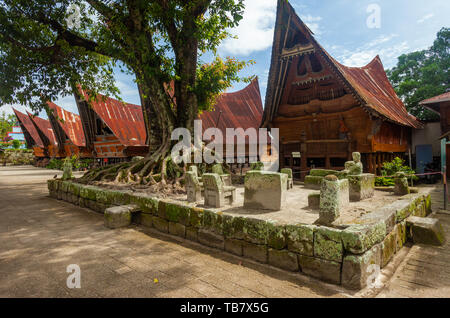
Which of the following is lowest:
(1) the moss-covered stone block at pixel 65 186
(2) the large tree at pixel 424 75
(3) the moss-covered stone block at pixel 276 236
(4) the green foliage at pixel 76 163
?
(3) the moss-covered stone block at pixel 276 236

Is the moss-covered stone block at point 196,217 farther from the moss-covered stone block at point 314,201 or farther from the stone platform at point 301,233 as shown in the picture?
the moss-covered stone block at point 314,201

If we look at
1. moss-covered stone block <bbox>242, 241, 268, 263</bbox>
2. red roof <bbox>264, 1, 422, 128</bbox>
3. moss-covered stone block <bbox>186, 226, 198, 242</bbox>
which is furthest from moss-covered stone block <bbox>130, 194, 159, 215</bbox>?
red roof <bbox>264, 1, 422, 128</bbox>

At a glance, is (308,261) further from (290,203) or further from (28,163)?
(28,163)

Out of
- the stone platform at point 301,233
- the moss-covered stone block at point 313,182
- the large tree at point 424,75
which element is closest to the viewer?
the stone platform at point 301,233

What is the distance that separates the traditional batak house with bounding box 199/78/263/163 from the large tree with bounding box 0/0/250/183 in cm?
659

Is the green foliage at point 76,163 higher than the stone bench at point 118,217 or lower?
higher

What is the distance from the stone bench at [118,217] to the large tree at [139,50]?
6.01 ft

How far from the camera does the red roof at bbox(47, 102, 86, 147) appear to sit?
24375 millimetres

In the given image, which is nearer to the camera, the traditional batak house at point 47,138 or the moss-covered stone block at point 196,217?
the moss-covered stone block at point 196,217

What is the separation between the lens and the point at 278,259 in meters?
3.52

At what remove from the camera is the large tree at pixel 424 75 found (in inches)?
701

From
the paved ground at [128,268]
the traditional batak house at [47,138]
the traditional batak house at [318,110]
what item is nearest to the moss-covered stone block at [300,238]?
the paved ground at [128,268]
